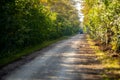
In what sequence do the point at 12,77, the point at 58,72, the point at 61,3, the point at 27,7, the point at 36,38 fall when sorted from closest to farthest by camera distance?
the point at 12,77 < the point at 58,72 < the point at 27,7 < the point at 36,38 < the point at 61,3

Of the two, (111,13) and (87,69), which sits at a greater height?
(111,13)

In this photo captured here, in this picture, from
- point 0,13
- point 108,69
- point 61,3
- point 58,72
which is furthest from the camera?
point 61,3

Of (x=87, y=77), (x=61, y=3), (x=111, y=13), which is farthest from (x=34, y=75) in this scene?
(x=61, y=3)

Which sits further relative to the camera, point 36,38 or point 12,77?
point 36,38

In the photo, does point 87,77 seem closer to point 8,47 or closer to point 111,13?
point 8,47

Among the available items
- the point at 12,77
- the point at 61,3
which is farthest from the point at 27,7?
the point at 61,3

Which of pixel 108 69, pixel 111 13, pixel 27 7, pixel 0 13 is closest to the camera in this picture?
pixel 108 69

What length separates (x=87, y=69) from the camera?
15586 mm

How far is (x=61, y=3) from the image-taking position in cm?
7781

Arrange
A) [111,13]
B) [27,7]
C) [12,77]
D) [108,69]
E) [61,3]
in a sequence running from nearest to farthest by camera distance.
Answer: [12,77], [108,69], [111,13], [27,7], [61,3]

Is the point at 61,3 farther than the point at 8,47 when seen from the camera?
Yes

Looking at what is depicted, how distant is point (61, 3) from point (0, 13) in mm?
60958

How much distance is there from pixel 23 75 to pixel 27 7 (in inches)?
652

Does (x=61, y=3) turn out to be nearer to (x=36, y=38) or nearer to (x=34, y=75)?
(x=36, y=38)
